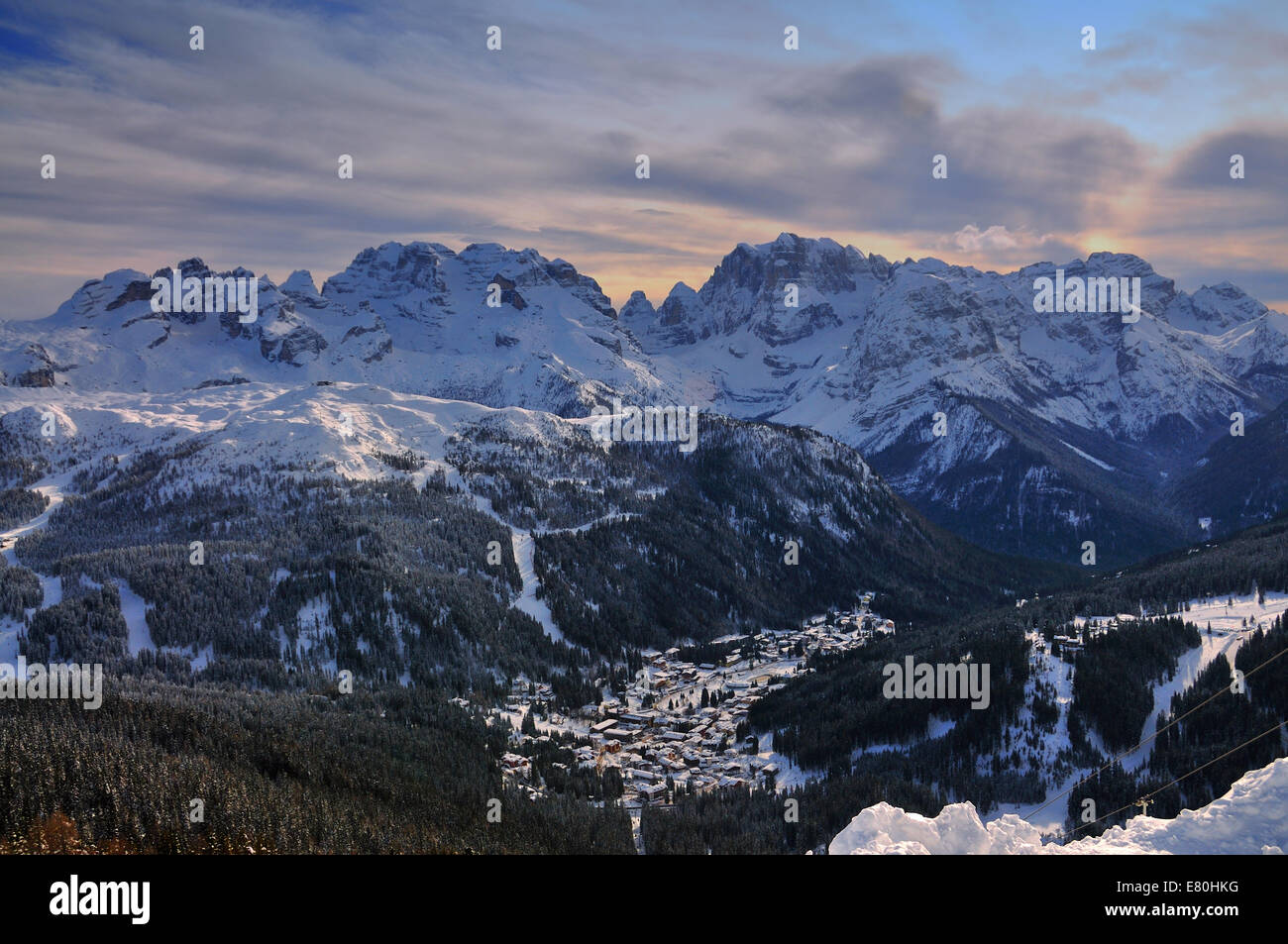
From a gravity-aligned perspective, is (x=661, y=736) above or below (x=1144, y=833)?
below

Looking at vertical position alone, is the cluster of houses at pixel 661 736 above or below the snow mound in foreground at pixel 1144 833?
below

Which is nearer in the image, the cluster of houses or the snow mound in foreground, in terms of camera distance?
the snow mound in foreground

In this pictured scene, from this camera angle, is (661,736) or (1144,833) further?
(661,736)

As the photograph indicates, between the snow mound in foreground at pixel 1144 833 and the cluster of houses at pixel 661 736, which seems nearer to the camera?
the snow mound in foreground at pixel 1144 833

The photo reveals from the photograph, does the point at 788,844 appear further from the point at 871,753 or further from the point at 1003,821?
the point at 1003,821

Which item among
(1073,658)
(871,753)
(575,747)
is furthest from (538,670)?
(1073,658)

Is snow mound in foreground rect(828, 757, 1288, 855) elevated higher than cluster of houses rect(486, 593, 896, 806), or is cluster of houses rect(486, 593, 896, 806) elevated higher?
snow mound in foreground rect(828, 757, 1288, 855)
